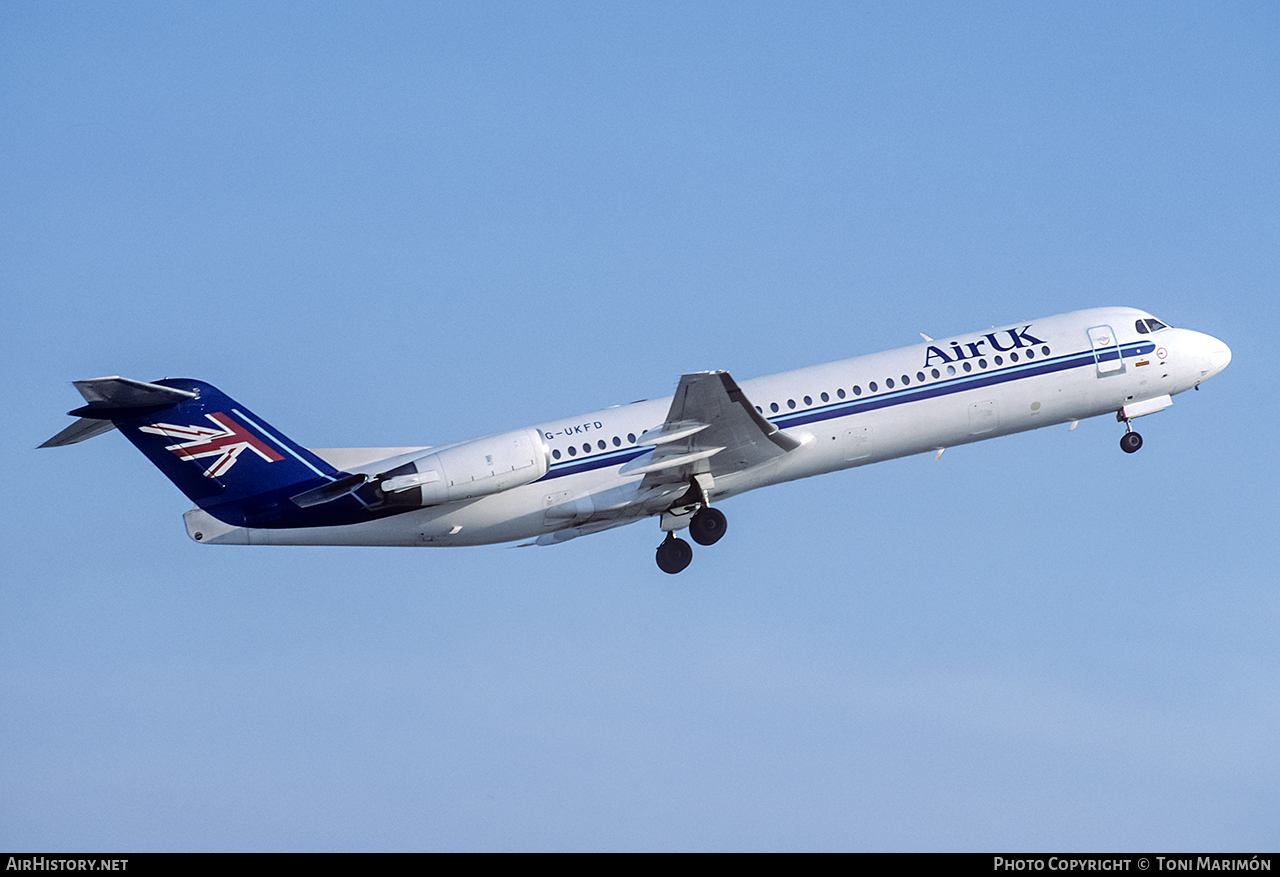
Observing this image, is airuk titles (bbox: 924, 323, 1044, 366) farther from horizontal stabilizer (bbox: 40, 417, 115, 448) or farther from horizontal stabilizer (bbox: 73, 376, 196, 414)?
horizontal stabilizer (bbox: 40, 417, 115, 448)

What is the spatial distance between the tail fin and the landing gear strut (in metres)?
6.69

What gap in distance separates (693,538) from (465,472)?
242 inches

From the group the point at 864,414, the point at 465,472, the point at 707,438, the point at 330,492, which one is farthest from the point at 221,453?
the point at 864,414

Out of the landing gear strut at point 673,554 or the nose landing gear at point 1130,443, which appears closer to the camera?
the landing gear strut at point 673,554

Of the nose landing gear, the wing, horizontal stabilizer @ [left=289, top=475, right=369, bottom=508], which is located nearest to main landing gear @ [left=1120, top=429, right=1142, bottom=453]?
the nose landing gear

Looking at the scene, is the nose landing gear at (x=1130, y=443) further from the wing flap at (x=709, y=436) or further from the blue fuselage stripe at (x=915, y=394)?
the wing flap at (x=709, y=436)

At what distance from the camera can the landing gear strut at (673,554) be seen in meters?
30.7

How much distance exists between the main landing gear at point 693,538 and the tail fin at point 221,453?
265 inches

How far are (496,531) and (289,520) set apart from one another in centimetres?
399

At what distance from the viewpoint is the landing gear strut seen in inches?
1209

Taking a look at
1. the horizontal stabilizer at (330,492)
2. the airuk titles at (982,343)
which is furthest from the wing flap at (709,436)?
the horizontal stabilizer at (330,492)

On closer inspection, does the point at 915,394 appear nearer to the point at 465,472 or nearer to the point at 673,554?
the point at 673,554

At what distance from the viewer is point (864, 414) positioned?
29969mm
